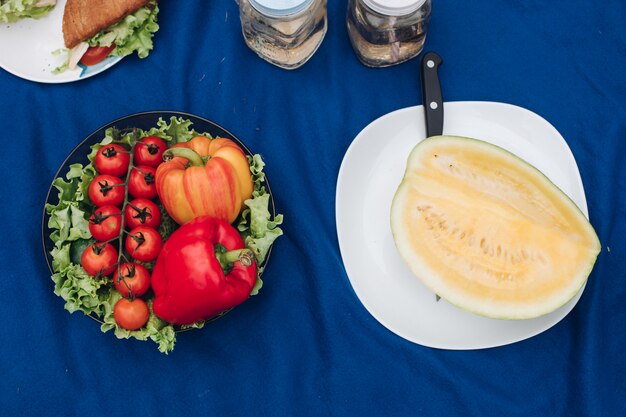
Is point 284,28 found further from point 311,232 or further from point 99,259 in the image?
point 99,259

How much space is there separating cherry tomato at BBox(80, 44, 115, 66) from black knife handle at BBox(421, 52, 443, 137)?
51 centimetres

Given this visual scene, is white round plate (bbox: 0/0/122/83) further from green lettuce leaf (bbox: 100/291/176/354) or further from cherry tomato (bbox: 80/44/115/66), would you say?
green lettuce leaf (bbox: 100/291/176/354)

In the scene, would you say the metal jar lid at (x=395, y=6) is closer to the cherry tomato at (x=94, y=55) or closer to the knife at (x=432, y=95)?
the knife at (x=432, y=95)

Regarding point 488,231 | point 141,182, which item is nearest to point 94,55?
point 141,182

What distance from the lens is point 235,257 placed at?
0.81 metres

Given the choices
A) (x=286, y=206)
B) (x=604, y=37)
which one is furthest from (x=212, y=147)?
(x=604, y=37)

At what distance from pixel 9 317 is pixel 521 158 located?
83 centimetres

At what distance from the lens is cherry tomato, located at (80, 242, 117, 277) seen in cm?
84

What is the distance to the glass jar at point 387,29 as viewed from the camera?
87 centimetres

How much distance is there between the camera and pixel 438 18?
104 centimetres

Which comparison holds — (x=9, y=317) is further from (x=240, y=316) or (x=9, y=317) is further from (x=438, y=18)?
(x=438, y=18)

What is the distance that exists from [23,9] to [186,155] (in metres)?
0.40

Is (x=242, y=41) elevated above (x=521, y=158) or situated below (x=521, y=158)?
above

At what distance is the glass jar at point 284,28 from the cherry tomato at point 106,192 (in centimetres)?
32
